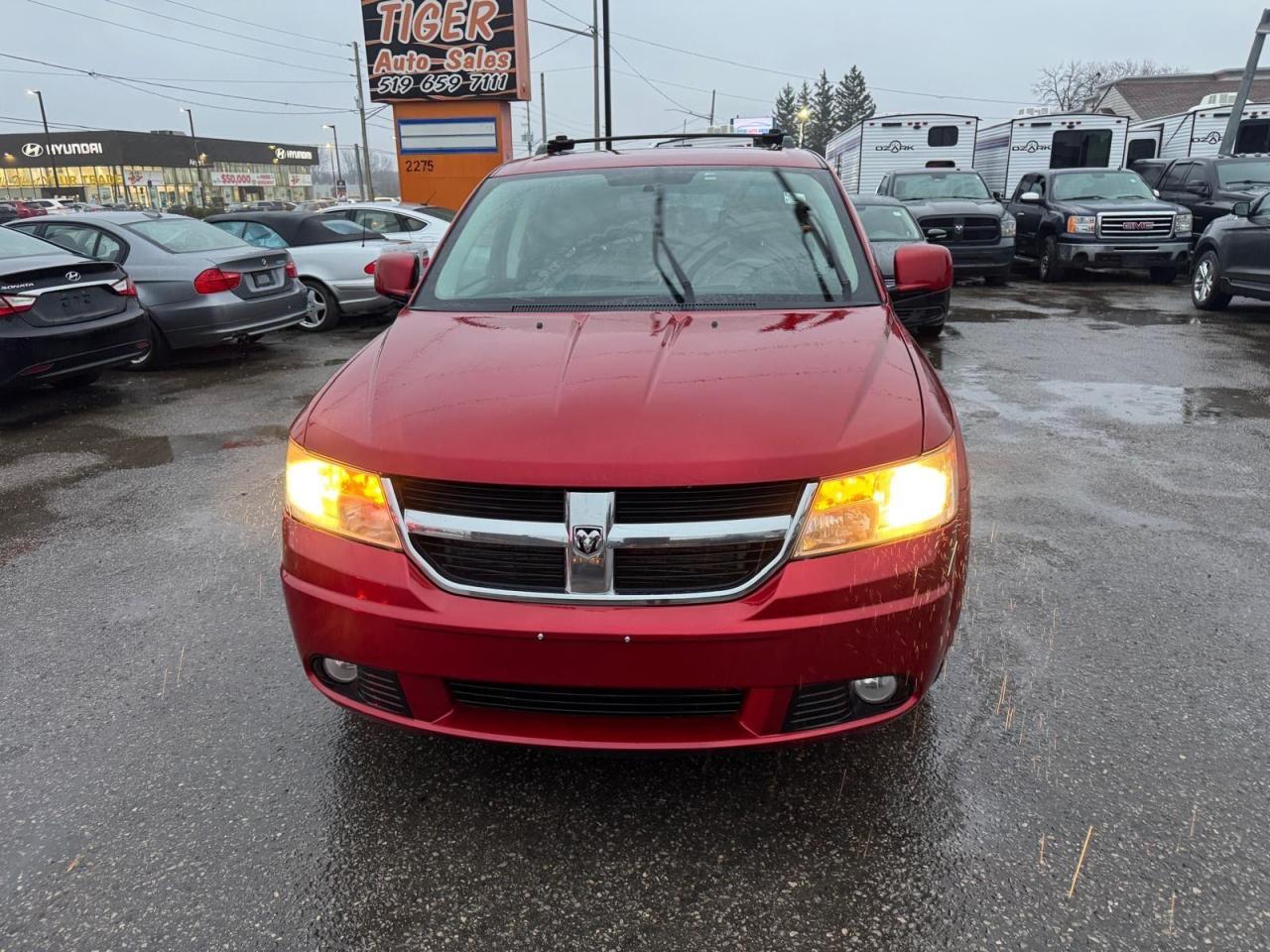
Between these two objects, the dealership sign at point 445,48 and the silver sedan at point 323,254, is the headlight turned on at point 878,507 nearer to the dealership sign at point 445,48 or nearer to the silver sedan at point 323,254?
the silver sedan at point 323,254

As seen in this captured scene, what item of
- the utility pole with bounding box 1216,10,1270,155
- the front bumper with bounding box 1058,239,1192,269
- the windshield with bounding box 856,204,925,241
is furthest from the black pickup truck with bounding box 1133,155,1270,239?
the windshield with bounding box 856,204,925,241

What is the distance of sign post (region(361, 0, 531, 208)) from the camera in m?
17.8

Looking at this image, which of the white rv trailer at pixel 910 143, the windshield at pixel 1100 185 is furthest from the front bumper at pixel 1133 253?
the white rv trailer at pixel 910 143

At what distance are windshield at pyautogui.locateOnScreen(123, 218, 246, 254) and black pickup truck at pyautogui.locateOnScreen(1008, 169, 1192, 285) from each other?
1235 cm

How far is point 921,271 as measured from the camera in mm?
3504

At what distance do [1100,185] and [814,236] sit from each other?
14405 mm

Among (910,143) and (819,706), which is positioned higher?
(910,143)

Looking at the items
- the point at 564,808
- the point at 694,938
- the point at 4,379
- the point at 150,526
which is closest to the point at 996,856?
the point at 694,938

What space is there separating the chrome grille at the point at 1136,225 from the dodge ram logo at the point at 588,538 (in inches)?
578

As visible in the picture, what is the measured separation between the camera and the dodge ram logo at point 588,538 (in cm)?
196

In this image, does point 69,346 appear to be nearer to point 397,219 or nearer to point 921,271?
point 397,219

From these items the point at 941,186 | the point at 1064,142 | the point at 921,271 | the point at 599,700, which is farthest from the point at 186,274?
the point at 1064,142

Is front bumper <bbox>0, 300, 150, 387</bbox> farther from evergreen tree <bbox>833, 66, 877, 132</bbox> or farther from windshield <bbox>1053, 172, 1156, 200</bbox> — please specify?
evergreen tree <bbox>833, 66, 877, 132</bbox>

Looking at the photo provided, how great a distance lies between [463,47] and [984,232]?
10.9 metres
